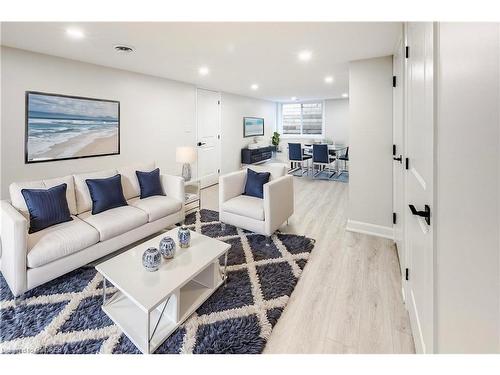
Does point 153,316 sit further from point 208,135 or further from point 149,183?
point 208,135

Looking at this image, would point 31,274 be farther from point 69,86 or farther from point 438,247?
point 438,247

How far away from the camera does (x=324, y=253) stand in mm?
2699

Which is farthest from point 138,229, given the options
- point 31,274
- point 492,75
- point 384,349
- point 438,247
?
point 492,75

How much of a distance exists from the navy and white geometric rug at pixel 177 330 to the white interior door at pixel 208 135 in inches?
135

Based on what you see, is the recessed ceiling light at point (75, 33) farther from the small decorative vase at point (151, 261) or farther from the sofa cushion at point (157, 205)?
the small decorative vase at point (151, 261)

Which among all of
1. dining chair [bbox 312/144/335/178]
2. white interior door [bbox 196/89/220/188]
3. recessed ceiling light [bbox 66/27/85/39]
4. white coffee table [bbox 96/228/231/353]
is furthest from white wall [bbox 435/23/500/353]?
dining chair [bbox 312/144/335/178]

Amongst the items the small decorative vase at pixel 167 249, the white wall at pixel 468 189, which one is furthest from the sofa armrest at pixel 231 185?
the white wall at pixel 468 189

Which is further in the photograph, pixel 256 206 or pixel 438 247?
pixel 256 206

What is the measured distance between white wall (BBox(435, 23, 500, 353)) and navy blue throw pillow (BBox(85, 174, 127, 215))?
9.49ft

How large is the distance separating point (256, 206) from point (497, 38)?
2535 mm

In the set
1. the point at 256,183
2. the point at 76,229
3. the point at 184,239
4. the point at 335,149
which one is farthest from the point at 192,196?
the point at 335,149

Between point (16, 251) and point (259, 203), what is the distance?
2.23 metres

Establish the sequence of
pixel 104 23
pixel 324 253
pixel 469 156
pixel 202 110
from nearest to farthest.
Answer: pixel 469 156 → pixel 104 23 → pixel 324 253 → pixel 202 110

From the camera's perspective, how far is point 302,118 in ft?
28.0
